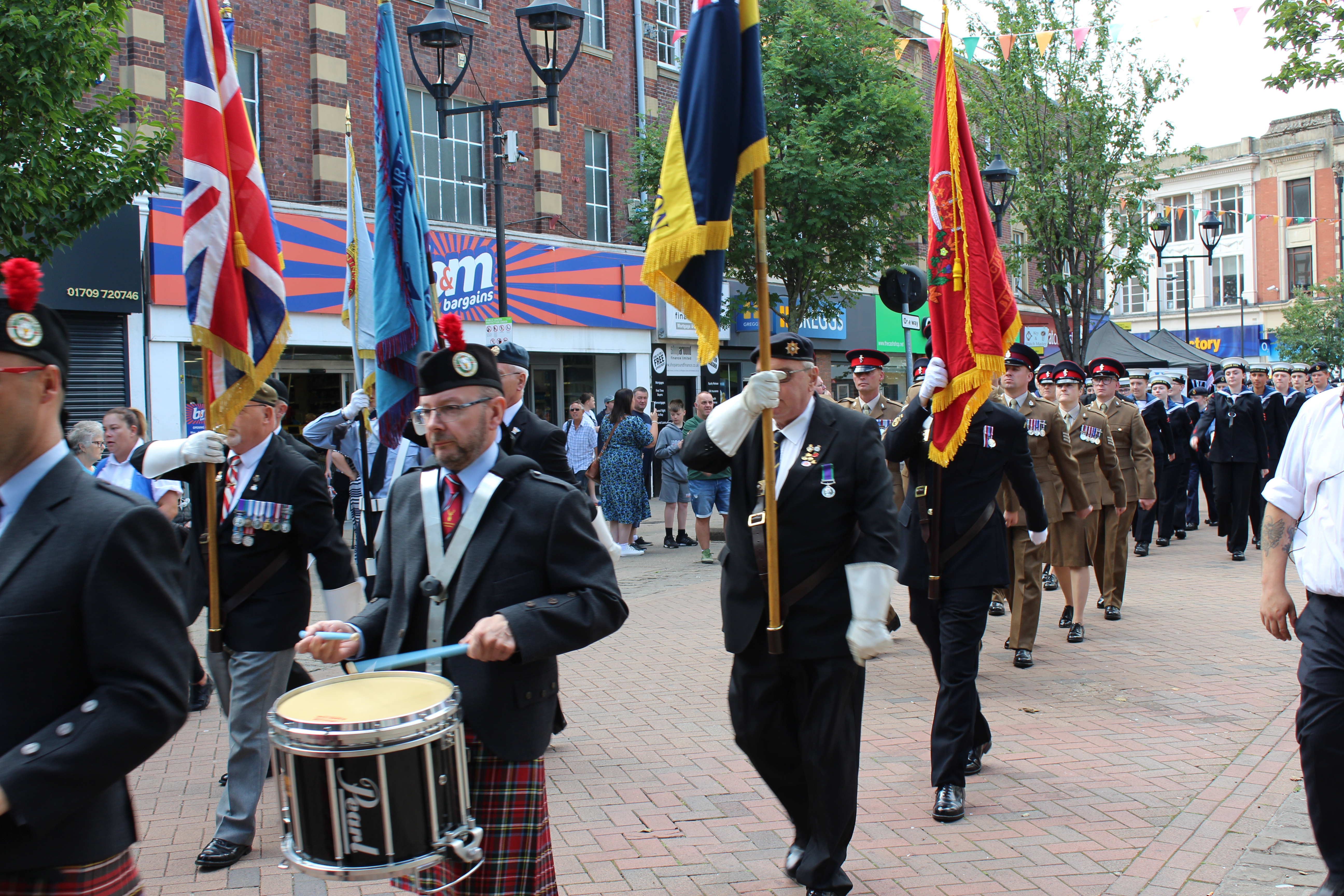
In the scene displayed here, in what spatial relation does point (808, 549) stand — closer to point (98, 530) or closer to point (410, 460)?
point (98, 530)

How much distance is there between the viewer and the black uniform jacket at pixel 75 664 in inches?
80.2

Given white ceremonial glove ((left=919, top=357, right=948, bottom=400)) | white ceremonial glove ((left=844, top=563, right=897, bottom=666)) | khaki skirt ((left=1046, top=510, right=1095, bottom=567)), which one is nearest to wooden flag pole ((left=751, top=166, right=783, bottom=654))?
white ceremonial glove ((left=844, top=563, right=897, bottom=666))

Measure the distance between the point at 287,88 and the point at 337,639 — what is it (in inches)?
638

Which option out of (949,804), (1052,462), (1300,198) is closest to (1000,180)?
(1052,462)

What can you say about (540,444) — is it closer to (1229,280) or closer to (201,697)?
(201,697)

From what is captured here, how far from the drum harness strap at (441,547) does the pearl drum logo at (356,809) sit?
553 millimetres

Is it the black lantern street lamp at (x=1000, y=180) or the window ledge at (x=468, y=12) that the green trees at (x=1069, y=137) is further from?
the window ledge at (x=468, y=12)

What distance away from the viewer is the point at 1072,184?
2266cm

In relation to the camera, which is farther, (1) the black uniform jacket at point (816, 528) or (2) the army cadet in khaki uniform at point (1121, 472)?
(2) the army cadet in khaki uniform at point (1121, 472)

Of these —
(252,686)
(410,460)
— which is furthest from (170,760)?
(410,460)

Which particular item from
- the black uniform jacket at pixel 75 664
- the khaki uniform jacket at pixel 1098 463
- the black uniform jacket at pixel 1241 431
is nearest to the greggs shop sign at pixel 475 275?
the khaki uniform jacket at pixel 1098 463

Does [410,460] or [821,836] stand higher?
[410,460]

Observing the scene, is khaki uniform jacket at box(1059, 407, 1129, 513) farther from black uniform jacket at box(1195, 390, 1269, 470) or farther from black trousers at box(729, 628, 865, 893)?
black trousers at box(729, 628, 865, 893)

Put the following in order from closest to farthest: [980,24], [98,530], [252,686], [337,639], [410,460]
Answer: [98,530], [337,639], [252,686], [410,460], [980,24]
